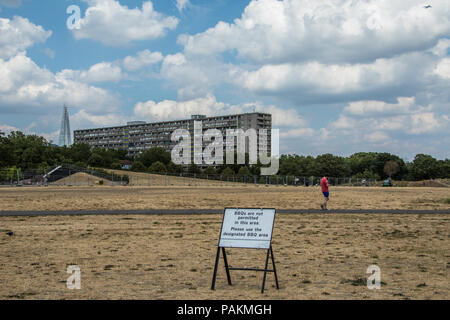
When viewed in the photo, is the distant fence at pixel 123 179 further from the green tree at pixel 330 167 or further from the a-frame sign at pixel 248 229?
the a-frame sign at pixel 248 229

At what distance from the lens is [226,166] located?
139 meters

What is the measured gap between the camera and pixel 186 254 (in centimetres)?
1202

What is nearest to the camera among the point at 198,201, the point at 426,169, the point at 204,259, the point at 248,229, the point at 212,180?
the point at 248,229

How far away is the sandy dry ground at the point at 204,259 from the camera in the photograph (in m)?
8.17

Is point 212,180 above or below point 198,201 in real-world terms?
above

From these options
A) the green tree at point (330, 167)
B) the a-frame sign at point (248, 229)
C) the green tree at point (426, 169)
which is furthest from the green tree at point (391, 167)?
the a-frame sign at point (248, 229)

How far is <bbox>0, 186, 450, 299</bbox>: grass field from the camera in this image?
8.17 m

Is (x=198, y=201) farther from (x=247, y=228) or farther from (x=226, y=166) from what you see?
(x=226, y=166)

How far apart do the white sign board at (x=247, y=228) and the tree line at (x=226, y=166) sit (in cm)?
9294

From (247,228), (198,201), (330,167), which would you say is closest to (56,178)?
(198,201)

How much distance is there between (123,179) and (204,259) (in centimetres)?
6399

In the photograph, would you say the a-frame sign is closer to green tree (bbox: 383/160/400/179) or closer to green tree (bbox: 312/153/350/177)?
green tree (bbox: 312/153/350/177)
